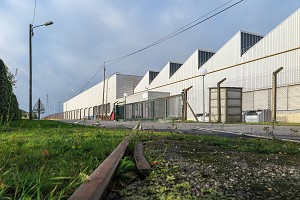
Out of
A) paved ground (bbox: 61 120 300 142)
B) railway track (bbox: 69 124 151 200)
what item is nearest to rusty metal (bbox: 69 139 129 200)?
railway track (bbox: 69 124 151 200)


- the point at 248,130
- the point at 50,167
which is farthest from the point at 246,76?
the point at 50,167

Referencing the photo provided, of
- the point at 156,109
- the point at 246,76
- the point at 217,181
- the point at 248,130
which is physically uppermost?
the point at 246,76

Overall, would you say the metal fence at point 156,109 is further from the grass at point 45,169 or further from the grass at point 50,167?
the grass at point 45,169

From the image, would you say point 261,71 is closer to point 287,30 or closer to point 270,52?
point 270,52

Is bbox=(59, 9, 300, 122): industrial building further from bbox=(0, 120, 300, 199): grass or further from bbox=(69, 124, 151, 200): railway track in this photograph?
bbox=(69, 124, 151, 200): railway track

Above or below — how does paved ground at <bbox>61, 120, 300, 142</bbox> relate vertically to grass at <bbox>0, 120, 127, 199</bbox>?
below

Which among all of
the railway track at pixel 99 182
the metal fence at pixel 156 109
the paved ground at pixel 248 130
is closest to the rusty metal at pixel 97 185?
the railway track at pixel 99 182

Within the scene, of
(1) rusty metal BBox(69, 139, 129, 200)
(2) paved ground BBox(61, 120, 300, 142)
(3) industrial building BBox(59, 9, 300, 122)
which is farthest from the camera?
(3) industrial building BBox(59, 9, 300, 122)

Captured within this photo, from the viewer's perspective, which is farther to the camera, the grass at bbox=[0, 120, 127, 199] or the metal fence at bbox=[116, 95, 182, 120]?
the metal fence at bbox=[116, 95, 182, 120]

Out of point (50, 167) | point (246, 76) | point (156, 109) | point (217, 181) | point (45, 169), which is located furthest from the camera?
point (156, 109)

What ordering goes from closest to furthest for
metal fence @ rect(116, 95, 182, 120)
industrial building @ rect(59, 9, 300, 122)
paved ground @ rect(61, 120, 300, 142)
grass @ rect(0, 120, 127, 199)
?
grass @ rect(0, 120, 127, 199) < paved ground @ rect(61, 120, 300, 142) < industrial building @ rect(59, 9, 300, 122) < metal fence @ rect(116, 95, 182, 120)

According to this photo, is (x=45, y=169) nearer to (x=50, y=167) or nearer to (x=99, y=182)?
(x=50, y=167)

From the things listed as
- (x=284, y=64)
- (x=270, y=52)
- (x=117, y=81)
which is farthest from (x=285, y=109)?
(x=117, y=81)

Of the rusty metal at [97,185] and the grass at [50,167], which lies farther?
the grass at [50,167]
